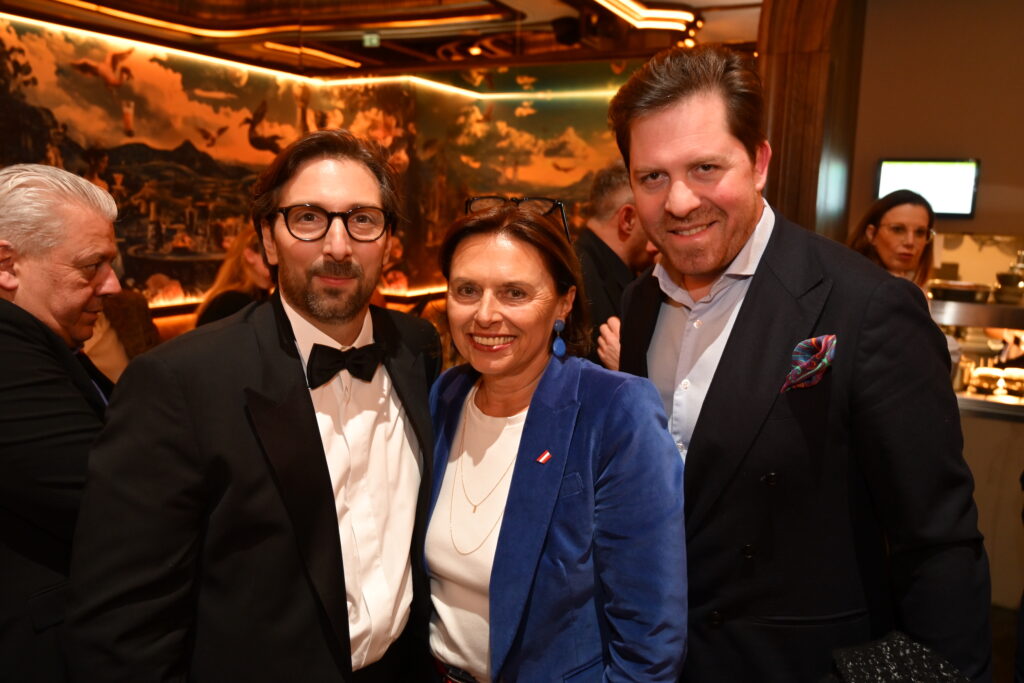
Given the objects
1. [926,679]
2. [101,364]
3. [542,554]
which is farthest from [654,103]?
[101,364]

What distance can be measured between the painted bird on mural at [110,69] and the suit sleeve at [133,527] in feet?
13.0

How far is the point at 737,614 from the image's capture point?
167cm

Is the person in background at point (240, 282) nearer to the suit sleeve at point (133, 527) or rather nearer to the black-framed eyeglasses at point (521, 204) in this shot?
the black-framed eyeglasses at point (521, 204)

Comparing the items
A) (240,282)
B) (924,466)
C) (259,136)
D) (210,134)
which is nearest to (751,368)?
(924,466)

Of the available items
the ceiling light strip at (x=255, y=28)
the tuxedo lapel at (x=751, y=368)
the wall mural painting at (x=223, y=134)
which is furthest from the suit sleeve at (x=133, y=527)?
the ceiling light strip at (x=255, y=28)

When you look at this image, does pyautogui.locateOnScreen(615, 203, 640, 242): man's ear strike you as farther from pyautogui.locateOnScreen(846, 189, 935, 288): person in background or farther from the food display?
the food display

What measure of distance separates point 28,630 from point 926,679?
1887 mm

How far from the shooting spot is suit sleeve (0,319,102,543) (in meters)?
1.65

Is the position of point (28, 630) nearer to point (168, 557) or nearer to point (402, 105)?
point (168, 557)

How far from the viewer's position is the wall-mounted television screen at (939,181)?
7043 millimetres

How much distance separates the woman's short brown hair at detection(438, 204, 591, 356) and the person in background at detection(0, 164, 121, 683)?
90 centimetres

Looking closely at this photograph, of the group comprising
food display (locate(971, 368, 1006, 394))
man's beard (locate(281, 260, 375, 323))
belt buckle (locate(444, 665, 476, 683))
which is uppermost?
man's beard (locate(281, 260, 375, 323))

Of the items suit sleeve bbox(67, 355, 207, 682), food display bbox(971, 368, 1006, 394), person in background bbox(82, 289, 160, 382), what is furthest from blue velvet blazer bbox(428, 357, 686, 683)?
food display bbox(971, 368, 1006, 394)

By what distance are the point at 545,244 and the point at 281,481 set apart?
77 centimetres
